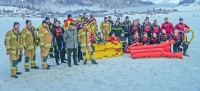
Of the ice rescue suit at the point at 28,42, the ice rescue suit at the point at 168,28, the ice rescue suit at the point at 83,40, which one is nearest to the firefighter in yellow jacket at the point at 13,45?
the ice rescue suit at the point at 28,42

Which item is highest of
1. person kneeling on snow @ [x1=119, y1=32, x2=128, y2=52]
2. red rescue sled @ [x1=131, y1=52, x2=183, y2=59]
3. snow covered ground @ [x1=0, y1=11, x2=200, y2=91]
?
person kneeling on snow @ [x1=119, y1=32, x2=128, y2=52]

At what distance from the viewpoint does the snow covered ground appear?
552cm

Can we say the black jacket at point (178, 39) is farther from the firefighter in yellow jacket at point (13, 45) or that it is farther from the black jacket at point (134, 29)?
the firefighter in yellow jacket at point (13, 45)

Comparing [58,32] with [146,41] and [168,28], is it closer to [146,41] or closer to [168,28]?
[146,41]

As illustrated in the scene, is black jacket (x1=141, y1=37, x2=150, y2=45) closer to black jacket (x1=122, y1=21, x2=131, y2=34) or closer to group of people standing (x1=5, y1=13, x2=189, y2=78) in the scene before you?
group of people standing (x1=5, y1=13, x2=189, y2=78)

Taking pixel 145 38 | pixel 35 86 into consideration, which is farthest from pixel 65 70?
pixel 145 38

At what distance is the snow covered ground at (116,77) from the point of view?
5520 mm

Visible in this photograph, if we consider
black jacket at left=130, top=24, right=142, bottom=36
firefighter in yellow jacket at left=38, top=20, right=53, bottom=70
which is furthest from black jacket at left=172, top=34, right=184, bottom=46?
firefighter in yellow jacket at left=38, top=20, right=53, bottom=70

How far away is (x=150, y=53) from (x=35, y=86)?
4.70m

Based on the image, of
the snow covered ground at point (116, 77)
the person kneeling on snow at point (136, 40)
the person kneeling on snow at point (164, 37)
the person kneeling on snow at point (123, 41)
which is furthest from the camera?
the person kneeling on snow at point (123, 41)

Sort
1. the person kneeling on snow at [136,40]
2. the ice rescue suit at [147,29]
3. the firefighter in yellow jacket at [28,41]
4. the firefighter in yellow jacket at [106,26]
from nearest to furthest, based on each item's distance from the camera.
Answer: the firefighter in yellow jacket at [28,41] < the person kneeling on snow at [136,40] < the ice rescue suit at [147,29] < the firefighter in yellow jacket at [106,26]

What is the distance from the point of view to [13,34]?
6.54 meters

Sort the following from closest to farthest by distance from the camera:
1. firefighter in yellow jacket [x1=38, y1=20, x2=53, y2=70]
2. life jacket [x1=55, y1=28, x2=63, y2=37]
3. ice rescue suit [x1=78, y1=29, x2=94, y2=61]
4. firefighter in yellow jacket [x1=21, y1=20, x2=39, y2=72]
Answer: firefighter in yellow jacket [x1=21, y1=20, x2=39, y2=72] → firefighter in yellow jacket [x1=38, y1=20, x2=53, y2=70] → ice rescue suit [x1=78, y1=29, x2=94, y2=61] → life jacket [x1=55, y1=28, x2=63, y2=37]

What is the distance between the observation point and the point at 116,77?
6312mm
